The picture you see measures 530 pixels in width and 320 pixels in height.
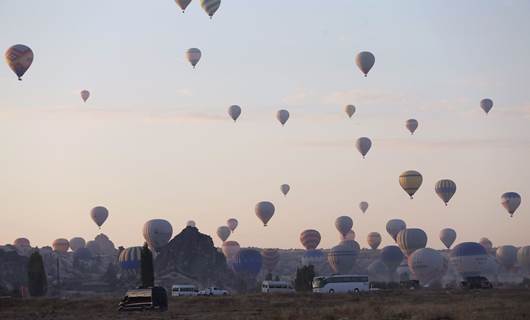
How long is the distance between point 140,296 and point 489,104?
314 feet

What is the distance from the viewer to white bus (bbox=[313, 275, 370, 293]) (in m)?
116

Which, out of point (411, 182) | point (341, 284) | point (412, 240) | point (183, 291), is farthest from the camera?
point (412, 240)

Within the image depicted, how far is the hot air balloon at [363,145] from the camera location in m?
166

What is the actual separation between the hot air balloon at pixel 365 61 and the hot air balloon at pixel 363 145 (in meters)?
22.8

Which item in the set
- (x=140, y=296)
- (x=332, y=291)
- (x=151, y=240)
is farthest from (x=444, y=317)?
(x=151, y=240)

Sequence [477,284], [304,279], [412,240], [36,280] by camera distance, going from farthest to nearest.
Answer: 1. [412,240]
2. [304,279]
3. [36,280]
4. [477,284]

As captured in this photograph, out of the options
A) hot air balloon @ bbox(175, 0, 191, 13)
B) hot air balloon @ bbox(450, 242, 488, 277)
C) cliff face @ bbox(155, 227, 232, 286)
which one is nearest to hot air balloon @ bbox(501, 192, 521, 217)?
hot air balloon @ bbox(450, 242, 488, 277)

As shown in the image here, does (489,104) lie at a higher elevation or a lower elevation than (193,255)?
higher

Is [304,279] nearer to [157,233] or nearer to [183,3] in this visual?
[157,233]

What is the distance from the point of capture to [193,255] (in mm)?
177125

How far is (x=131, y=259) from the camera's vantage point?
16762 centimetres

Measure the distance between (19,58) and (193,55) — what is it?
30.0 m

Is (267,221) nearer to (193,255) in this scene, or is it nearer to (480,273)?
(193,255)

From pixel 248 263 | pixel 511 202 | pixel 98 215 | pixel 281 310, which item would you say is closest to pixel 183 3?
pixel 281 310
